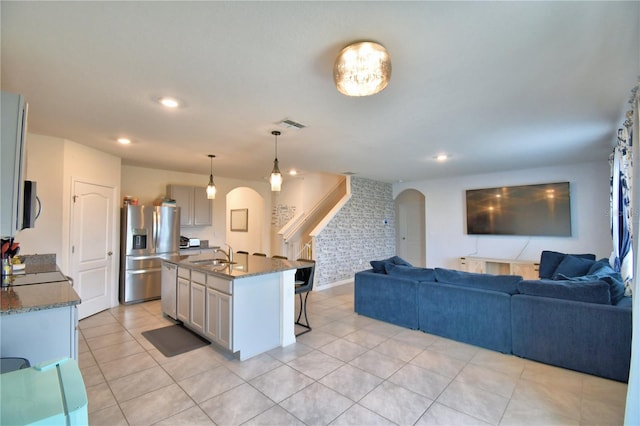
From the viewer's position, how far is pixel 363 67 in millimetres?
1763

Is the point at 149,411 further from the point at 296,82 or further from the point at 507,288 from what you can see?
the point at 507,288

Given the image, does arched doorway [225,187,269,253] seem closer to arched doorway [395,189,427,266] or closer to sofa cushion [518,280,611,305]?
arched doorway [395,189,427,266]

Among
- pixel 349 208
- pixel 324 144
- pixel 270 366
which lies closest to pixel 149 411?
pixel 270 366

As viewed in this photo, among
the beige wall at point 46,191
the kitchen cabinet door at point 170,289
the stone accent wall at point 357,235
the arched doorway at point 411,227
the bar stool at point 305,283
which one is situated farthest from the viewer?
the arched doorway at point 411,227

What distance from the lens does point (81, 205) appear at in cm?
422

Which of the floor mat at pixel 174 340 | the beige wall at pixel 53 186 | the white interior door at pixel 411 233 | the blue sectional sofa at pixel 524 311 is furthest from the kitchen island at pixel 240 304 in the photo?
the white interior door at pixel 411 233

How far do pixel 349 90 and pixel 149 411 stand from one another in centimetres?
273

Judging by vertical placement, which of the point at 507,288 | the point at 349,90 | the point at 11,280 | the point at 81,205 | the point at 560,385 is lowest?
the point at 560,385

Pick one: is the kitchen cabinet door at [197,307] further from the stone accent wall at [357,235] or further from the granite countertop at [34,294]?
the stone accent wall at [357,235]

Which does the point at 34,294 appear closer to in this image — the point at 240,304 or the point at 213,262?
the point at 240,304

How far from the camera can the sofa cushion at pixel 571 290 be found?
270 cm

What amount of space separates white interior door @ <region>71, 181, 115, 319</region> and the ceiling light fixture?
426 cm

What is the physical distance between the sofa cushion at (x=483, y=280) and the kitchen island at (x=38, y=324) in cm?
360

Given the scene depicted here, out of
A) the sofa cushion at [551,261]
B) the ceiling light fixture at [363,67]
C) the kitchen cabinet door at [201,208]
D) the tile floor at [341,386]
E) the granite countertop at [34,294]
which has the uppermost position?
the ceiling light fixture at [363,67]
